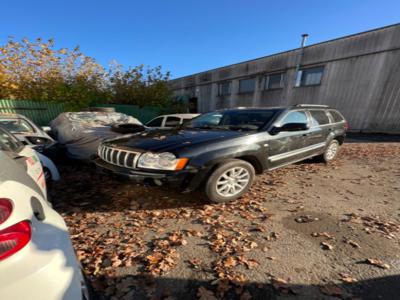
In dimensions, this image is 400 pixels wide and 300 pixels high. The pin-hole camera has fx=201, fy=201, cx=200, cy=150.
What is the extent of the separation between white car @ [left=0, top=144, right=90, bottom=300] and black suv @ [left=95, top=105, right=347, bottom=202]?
1.60m

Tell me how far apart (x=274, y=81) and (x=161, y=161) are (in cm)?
1559

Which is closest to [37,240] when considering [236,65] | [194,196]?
[194,196]

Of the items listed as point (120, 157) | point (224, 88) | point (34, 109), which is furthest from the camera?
point (224, 88)

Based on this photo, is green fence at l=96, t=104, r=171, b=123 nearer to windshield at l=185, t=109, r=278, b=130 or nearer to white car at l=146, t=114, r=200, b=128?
white car at l=146, t=114, r=200, b=128

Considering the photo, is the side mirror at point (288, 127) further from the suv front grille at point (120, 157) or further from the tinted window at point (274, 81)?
the tinted window at point (274, 81)

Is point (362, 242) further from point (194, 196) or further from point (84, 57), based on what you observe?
point (84, 57)

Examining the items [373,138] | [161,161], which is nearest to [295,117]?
[161,161]

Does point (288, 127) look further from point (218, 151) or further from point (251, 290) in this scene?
point (251, 290)

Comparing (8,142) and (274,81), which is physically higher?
(274,81)

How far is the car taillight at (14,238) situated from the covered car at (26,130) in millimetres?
4263

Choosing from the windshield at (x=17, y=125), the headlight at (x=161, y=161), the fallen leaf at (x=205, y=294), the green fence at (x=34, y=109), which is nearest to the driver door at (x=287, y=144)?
the headlight at (x=161, y=161)

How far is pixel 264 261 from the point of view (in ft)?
7.05

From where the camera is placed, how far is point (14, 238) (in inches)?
38.2

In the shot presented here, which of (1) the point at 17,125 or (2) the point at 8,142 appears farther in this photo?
(1) the point at 17,125
